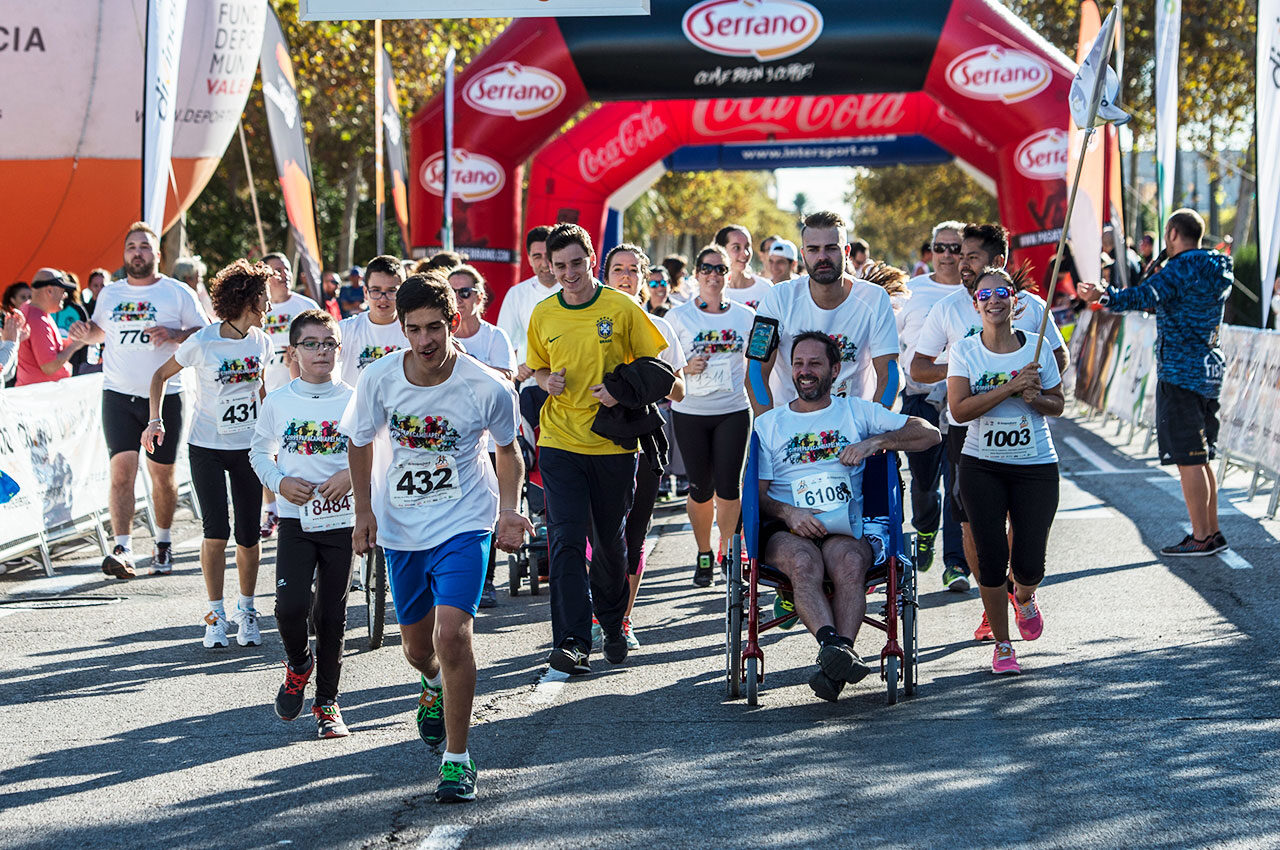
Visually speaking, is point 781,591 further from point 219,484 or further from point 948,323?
point 219,484

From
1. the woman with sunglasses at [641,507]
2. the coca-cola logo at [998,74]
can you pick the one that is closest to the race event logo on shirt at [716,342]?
the woman with sunglasses at [641,507]

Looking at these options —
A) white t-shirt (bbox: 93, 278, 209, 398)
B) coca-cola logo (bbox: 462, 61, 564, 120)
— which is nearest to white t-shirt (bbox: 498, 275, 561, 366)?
white t-shirt (bbox: 93, 278, 209, 398)

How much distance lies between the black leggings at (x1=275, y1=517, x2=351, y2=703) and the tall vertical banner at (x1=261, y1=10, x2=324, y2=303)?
9.02 metres

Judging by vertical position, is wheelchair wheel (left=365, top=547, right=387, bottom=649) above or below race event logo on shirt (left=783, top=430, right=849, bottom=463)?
below

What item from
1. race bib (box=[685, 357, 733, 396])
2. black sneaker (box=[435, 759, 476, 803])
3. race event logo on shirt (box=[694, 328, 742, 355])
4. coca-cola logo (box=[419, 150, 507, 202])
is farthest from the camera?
coca-cola logo (box=[419, 150, 507, 202])

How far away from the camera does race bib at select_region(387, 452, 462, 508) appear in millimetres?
5406

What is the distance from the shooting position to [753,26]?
18109 mm

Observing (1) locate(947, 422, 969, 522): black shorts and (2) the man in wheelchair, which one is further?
(1) locate(947, 422, 969, 522): black shorts

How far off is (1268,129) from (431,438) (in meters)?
6.45

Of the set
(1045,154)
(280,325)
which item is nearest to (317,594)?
(280,325)

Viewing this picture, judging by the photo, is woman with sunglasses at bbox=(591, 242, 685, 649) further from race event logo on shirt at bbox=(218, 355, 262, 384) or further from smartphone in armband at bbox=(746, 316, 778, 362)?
race event logo on shirt at bbox=(218, 355, 262, 384)

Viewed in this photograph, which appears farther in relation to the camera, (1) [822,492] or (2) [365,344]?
(2) [365,344]

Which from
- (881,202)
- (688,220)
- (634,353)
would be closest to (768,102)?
(634,353)

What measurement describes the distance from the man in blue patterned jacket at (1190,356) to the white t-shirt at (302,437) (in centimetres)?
512
